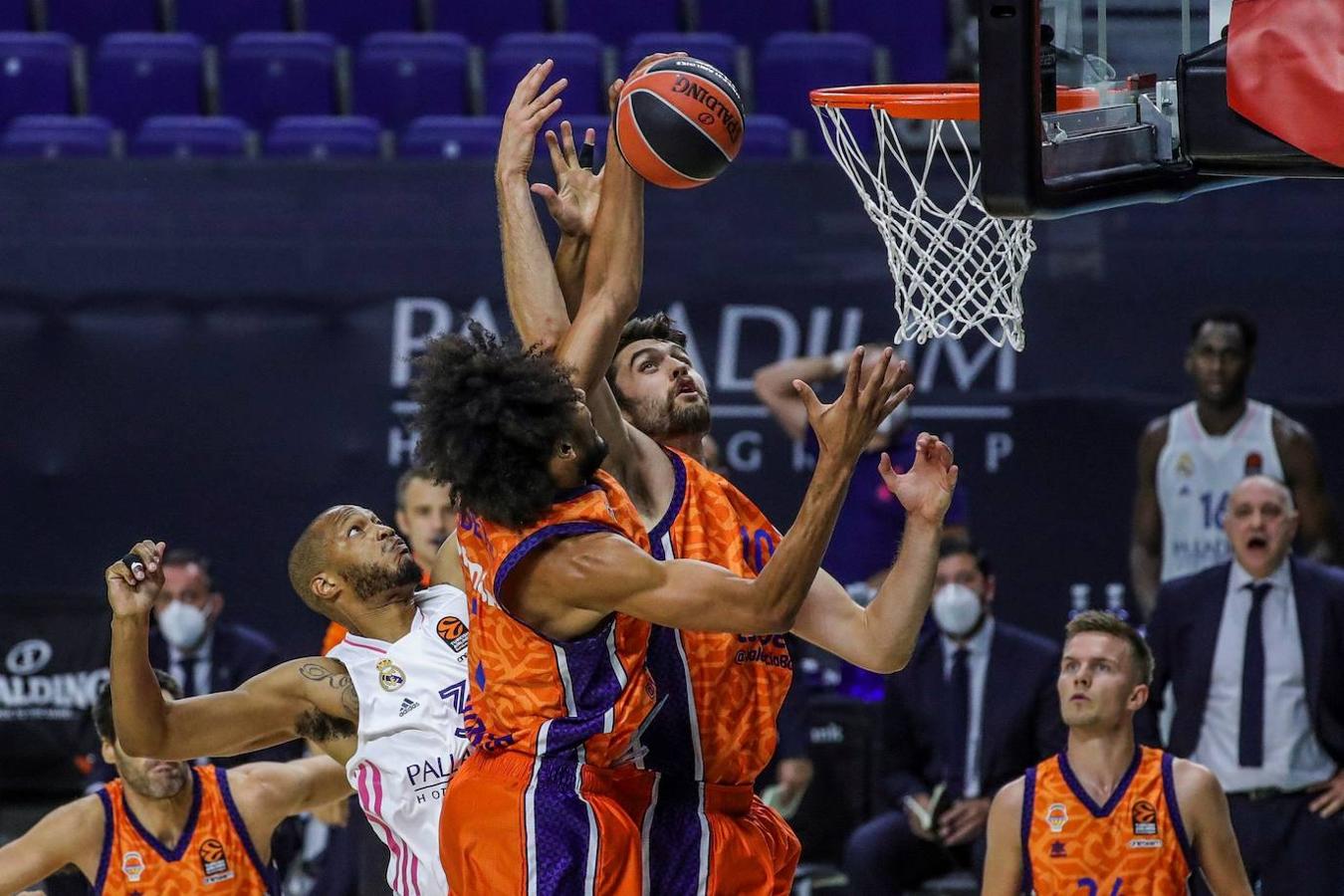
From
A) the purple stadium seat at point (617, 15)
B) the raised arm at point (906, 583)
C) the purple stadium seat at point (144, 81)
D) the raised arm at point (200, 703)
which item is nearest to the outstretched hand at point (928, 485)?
the raised arm at point (906, 583)

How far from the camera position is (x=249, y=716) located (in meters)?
4.92

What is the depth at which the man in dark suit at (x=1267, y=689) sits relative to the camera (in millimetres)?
7164

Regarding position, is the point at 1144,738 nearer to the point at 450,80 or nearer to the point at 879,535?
the point at 879,535

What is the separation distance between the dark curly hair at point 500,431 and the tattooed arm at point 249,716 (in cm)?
107

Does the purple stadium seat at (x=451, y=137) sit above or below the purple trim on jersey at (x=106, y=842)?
above

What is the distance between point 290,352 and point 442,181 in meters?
0.97

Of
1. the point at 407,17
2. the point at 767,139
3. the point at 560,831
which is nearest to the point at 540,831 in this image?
the point at 560,831

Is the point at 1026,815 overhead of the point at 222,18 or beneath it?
beneath

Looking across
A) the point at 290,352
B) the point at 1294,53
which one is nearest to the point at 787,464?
the point at 290,352

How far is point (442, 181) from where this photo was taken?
8758 mm

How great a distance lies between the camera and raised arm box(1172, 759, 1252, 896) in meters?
5.95

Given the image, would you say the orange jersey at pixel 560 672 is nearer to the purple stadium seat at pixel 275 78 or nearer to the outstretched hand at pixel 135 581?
the outstretched hand at pixel 135 581

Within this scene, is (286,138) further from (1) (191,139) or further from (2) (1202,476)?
(2) (1202,476)

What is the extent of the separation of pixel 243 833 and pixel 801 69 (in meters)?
5.39
